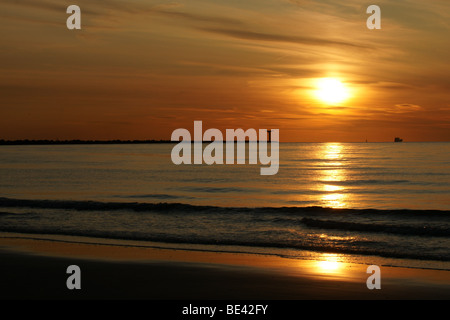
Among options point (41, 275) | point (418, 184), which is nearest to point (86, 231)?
point (41, 275)

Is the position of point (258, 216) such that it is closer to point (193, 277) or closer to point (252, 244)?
point (252, 244)

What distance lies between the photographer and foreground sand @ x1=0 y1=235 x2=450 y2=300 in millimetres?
10633

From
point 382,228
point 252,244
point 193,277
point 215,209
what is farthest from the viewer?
point 215,209

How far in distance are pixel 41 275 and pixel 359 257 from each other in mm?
9293

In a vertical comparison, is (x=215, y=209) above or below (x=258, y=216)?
above

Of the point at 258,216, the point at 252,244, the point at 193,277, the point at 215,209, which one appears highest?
the point at 215,209

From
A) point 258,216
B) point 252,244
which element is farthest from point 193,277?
point 258,216

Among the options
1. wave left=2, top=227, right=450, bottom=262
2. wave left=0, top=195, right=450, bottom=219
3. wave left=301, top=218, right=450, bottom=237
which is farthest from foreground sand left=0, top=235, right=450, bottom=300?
wave left=0, top=195, right=450, bottom=219

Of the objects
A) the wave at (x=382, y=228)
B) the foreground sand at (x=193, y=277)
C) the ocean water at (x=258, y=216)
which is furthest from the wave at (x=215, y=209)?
the foreground sand at (x=193, y=277)

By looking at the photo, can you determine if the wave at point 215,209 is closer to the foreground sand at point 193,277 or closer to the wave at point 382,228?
the wave at point 382,228

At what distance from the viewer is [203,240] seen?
18.5 metres

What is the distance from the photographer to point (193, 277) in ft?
40.0

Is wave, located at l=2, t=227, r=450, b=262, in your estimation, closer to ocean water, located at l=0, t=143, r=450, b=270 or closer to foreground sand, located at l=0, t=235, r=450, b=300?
ocean water, located at l=0, t=143, r=450, b=270
